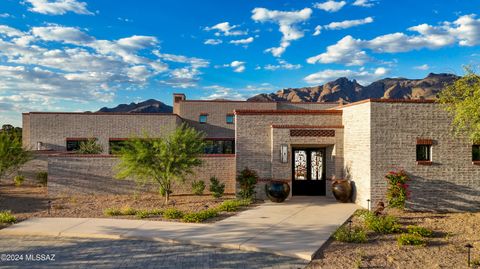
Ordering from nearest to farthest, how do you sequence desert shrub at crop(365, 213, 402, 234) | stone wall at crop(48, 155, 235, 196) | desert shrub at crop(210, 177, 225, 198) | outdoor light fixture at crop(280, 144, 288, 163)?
1. desert shrub at crop(365, 213, 402, 234)
2. outdoor light fixture at crop(280, 144, 288, 163)
3. desert shrub at crop(210, 177, 225, 198)
4. stone wall at crop(48, 155, 235, 196)

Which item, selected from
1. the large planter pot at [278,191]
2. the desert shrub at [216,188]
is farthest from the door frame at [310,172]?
the desert shrub at [216,188]

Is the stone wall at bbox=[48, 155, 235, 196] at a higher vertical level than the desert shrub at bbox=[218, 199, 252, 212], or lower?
higher

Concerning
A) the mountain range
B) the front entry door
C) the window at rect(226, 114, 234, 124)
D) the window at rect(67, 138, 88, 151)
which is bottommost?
the front entry door

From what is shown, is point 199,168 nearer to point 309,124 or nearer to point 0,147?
point 309,124

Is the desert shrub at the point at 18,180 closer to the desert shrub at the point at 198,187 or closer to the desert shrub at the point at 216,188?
the desert shrub at the point at 198,187

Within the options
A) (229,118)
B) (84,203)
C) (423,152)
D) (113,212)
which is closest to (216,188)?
(113,212)

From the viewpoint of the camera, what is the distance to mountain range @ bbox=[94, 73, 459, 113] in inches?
4107

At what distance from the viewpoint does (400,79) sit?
406 ft

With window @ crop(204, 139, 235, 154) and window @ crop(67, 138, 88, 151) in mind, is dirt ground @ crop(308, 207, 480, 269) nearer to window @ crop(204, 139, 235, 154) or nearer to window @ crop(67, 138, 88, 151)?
window @ crop(204, 139, 235, 154)

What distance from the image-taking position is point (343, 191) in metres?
15.2

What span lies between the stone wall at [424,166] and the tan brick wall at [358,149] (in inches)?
9.9

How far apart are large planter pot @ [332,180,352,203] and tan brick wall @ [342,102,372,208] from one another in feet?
0.94

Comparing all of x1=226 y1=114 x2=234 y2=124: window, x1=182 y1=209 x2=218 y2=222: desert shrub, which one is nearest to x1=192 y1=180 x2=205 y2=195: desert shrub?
x1=182 y1=209 x2=218 y2=222: desert shrub

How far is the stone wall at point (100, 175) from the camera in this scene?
58.7 feet
